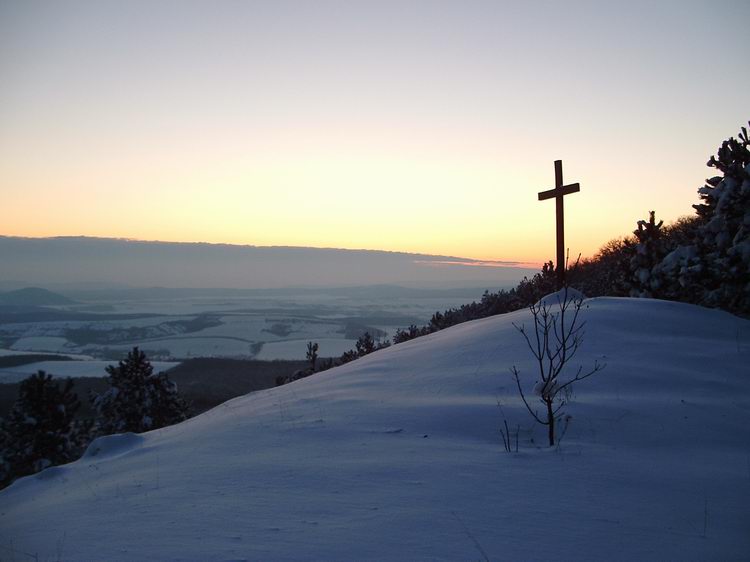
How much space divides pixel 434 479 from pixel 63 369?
5685cm

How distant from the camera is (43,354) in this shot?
209 ft

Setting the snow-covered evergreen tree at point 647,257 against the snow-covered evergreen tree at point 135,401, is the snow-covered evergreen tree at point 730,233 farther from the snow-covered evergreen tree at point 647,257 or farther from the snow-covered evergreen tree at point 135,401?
the snow-covered evergreen tree at point 135,401

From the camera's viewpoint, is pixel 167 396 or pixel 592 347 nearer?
pixel 592 347

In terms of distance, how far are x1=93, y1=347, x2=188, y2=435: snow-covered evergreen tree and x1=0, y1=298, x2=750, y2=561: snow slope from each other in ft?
56.7

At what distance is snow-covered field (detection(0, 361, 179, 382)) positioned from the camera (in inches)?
1881

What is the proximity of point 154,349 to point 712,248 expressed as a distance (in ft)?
223

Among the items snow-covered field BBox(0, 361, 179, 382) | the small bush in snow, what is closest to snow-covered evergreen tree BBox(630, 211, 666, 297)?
the small bush in snow

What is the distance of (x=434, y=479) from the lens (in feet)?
11.6

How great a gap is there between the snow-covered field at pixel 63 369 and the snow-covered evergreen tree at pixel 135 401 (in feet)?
79.2

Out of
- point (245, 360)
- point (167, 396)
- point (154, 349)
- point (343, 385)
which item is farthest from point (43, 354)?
point (343, 385)

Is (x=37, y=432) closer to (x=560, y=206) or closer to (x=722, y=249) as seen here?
(x=560, y=206)

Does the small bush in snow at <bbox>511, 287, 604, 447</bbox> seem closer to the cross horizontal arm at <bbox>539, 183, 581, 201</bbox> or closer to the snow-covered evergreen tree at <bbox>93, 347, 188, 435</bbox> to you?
the cross horizontal arm at <bbox>539, 183, 581, 201</bbox>

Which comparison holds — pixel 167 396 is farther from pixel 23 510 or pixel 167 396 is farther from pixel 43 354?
pixel 43 354

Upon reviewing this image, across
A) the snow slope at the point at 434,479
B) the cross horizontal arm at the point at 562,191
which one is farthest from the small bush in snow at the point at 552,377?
the cross horizontal arm at the point at 562,191
